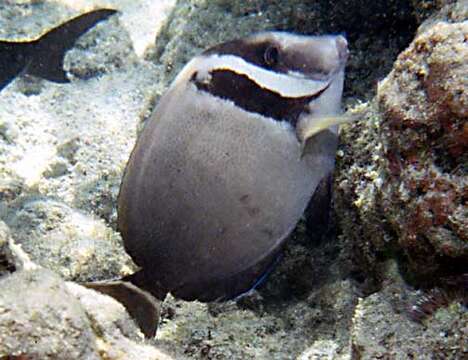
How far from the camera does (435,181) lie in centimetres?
132

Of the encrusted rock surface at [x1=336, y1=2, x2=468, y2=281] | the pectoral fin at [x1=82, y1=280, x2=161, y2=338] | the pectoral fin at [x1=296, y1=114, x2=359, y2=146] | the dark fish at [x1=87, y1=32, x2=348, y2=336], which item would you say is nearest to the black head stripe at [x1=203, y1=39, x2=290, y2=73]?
the dark fish at [x1=87, y1=32, x2=348, y2=336]

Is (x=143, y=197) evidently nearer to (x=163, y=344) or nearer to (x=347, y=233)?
(x=163, y=344)

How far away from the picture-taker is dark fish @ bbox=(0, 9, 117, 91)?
3146 millimetres

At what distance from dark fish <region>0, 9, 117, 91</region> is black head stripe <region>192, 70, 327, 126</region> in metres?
1.73

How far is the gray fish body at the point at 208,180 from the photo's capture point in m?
1.63

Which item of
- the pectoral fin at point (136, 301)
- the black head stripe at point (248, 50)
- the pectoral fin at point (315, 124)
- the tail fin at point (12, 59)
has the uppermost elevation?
the black head stripe at point (248, 50)

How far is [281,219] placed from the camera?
1785 mm

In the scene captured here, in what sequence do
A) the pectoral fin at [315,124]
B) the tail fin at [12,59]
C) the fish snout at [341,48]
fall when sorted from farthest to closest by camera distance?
1. the tail fin at [12,59]
2. the fish snout at [341,48]
3. the pectoral fin at [315,124]

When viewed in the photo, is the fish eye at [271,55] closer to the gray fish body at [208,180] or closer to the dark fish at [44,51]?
the gray fish body at [208,180]

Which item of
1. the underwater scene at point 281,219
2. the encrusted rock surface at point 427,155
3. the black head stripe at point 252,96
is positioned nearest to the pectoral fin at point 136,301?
the underwater scene at point 281,219

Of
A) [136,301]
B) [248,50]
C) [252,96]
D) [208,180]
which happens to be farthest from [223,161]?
[136,301]

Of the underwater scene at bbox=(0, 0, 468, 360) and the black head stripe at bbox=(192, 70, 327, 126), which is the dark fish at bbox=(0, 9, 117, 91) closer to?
Result: the underwater scene at bbox=(0, 0, 468, 360)

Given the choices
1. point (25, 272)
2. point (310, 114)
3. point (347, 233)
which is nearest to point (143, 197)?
point (25, 272)

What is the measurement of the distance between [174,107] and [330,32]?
57.2 inches
